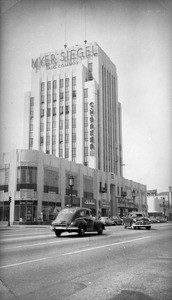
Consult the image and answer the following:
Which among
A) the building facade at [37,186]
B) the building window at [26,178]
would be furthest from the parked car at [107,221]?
the building window at [26,178]

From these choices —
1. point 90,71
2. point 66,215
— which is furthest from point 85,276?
point 90,71

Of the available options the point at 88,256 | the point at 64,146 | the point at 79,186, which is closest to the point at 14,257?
the point at 88,256

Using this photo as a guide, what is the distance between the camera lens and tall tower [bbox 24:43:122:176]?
73.1 m

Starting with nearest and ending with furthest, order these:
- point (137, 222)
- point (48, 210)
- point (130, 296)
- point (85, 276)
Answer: point (130, 296), point (85, 276), point (137, 222), point (48, 210)

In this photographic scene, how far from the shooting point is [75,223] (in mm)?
17391

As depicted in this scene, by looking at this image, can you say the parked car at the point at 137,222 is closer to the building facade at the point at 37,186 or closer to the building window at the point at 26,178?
the building facade at the point at 37,186

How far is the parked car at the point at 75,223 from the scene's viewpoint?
17438mm

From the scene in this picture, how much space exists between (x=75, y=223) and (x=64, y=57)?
70.1 metres

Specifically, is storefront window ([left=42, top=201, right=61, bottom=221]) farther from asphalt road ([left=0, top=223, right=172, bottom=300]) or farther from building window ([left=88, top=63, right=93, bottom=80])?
building window ([left=88, top=63, right=93, bottom=80])

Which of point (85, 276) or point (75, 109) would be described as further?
point (75, 109)

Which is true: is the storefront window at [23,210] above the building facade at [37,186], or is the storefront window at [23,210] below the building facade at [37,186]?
below

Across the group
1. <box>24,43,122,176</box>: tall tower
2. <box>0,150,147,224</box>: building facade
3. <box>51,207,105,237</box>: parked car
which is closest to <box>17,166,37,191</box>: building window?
<box>0,150,147,224</box>: building facade

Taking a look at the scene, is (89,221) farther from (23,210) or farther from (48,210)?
(48,210)

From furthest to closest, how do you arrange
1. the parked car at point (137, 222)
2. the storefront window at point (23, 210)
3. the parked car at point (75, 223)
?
1. the storefront window at point (23, 210)
2. the parked car at point (137, 222)
3. the parked car at point (75, 223)
